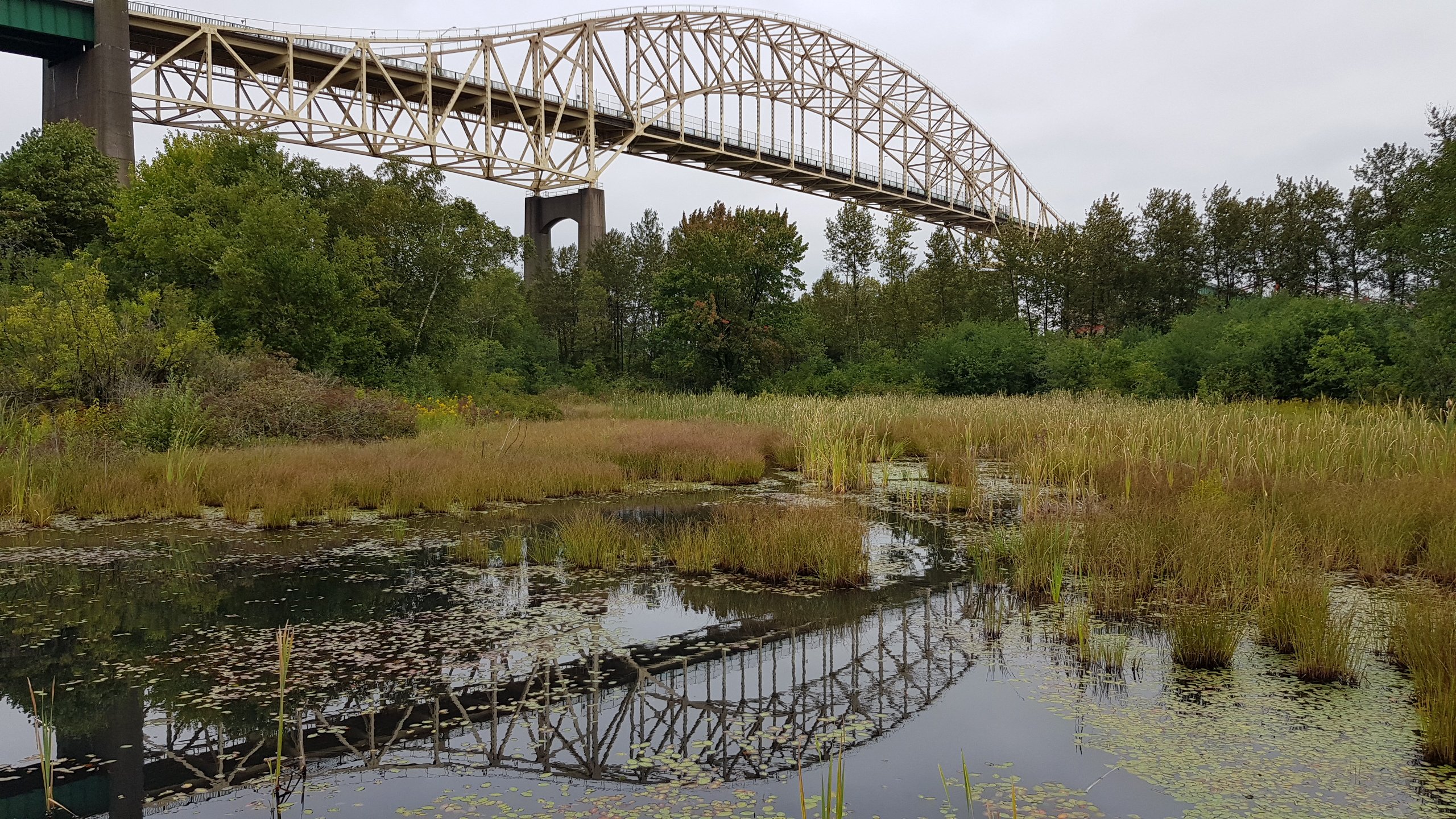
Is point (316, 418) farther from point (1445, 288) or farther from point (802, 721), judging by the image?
point (1445, 288)

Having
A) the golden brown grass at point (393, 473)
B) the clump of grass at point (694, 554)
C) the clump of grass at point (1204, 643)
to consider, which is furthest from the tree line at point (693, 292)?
the clump of grass at point (1204, 643)

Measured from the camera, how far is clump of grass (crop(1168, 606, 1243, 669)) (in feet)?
16.6

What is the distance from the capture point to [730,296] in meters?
30.4

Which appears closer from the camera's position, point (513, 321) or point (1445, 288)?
point (1445, 288)

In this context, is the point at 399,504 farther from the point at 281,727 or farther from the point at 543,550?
the point at 281,727

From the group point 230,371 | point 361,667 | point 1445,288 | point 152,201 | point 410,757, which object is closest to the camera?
point 410,757

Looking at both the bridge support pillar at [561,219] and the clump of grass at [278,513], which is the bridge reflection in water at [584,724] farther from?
the bridge support pillar at [561,219]

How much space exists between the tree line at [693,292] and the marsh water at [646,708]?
35.6 feet

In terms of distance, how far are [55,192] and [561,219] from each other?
77.2 ft

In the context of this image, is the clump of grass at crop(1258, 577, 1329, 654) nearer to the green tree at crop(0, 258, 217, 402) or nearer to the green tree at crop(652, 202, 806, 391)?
the green tree at crop(0, 258, 217, 402)

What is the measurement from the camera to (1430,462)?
9.08 meters

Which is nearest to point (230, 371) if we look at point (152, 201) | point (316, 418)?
point (316, 418)

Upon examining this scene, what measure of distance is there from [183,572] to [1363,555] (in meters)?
9.74

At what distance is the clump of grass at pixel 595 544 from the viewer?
26.2 feet
